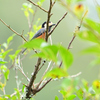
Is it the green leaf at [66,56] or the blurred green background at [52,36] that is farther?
the blurred green background at [52,36]

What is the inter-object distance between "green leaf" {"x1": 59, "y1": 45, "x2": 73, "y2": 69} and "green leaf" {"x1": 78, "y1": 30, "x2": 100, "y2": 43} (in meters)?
0.02

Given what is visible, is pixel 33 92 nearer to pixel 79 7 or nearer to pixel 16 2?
pixel 79 7

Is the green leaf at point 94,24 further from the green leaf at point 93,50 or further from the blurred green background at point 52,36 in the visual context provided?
the blurred green background at point 52,36

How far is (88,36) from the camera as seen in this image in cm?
20

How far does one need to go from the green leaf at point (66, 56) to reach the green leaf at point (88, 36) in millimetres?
19

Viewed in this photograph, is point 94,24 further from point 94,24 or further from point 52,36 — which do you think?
point 52,36

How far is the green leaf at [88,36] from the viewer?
0.20 metres

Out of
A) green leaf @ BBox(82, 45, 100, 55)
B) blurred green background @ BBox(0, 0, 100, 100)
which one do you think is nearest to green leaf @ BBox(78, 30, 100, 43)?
green leaf @ BBox(82, 45, 100, 55)

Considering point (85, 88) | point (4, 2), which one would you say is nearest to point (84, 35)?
point (85, 88)

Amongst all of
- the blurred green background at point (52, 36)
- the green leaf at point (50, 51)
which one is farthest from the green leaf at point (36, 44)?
the blurred green background at point (52, 36)

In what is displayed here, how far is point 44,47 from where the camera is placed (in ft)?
0.67

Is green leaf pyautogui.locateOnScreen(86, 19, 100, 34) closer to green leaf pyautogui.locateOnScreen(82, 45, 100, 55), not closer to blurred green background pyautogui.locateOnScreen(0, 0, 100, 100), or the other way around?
green leaf pyautogui.locateOnScreen(82, 45, 100, 55)

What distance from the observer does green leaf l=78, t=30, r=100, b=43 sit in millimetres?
198

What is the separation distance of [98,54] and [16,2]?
3355mm
